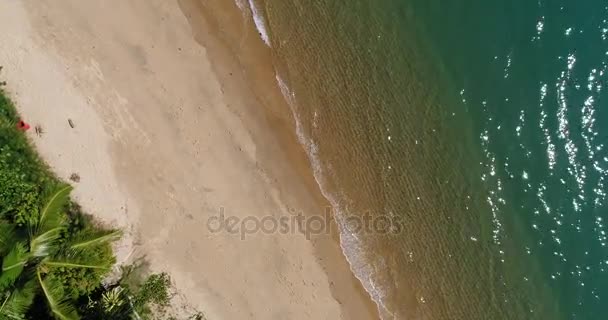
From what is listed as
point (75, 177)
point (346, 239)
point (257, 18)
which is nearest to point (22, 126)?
point (75, 177)

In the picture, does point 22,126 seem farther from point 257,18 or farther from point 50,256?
point 257,18

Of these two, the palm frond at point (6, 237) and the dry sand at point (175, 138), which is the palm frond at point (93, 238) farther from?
the palm frond at point (6, 237)

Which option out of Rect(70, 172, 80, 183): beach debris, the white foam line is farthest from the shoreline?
Rect(70, 172, 80, 183): beach debris

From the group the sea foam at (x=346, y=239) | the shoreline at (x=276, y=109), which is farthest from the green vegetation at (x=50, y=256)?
the sea foam at (x=346, y=239)

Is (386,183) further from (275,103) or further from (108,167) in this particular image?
(108,167)

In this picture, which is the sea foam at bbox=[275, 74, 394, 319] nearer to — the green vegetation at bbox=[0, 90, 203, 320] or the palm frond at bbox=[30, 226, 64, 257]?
the green vegetation at bbox=[0, 90, 203, 320]

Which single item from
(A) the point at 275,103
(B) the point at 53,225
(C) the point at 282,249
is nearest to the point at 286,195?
(C) the point at 282,249
